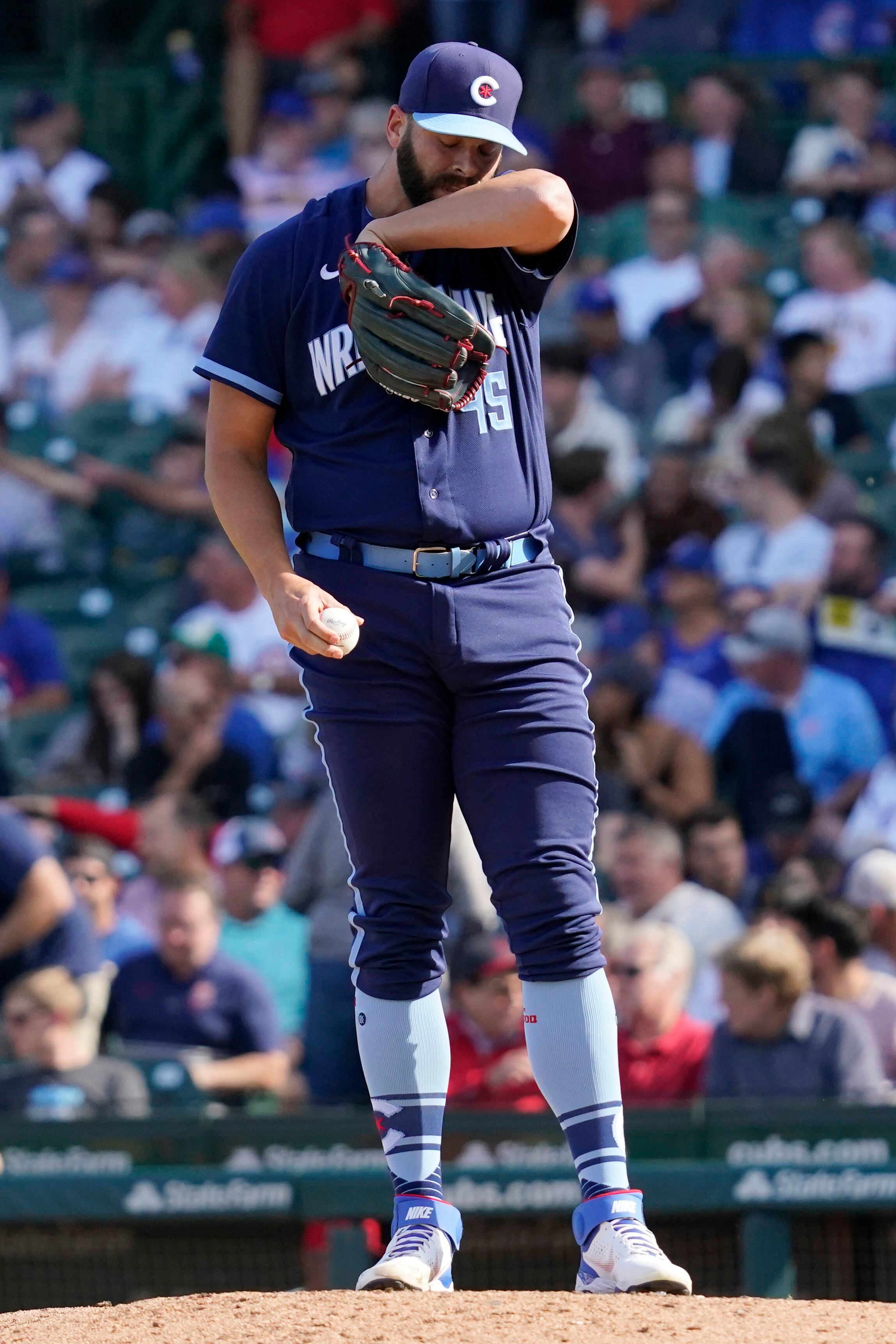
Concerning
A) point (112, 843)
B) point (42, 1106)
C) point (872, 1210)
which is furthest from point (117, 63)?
point (872, 1210)

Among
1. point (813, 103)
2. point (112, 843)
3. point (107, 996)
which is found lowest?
point (107, 996)

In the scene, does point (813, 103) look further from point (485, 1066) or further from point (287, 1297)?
point (287, 1297)

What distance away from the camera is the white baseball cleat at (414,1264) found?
3002 mm

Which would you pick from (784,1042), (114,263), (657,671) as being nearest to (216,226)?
(114,263)

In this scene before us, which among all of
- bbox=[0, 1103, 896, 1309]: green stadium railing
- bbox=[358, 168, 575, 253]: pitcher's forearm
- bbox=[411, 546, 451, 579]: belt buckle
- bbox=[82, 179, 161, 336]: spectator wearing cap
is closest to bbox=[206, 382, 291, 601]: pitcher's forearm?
bbox=[411, 546, 451, 579]: belt buckle

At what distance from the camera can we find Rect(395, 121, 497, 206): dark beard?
120 inches

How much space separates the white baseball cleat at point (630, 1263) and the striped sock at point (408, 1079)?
1.05 ft

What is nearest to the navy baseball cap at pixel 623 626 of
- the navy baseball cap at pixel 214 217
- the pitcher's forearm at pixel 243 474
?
the navy baseball cap at pixel 214 217

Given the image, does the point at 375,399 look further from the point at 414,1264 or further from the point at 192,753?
the point at 192,753

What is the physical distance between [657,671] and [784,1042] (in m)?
2.22

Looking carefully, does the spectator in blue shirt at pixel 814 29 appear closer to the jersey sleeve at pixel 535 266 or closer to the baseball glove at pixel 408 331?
the jersey sleeve at pixel 535 266

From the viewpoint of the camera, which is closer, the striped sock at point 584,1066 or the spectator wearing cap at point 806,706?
the striped sock at point 584,1066

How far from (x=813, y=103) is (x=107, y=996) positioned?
20.6ft

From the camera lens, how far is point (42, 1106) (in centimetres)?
581
